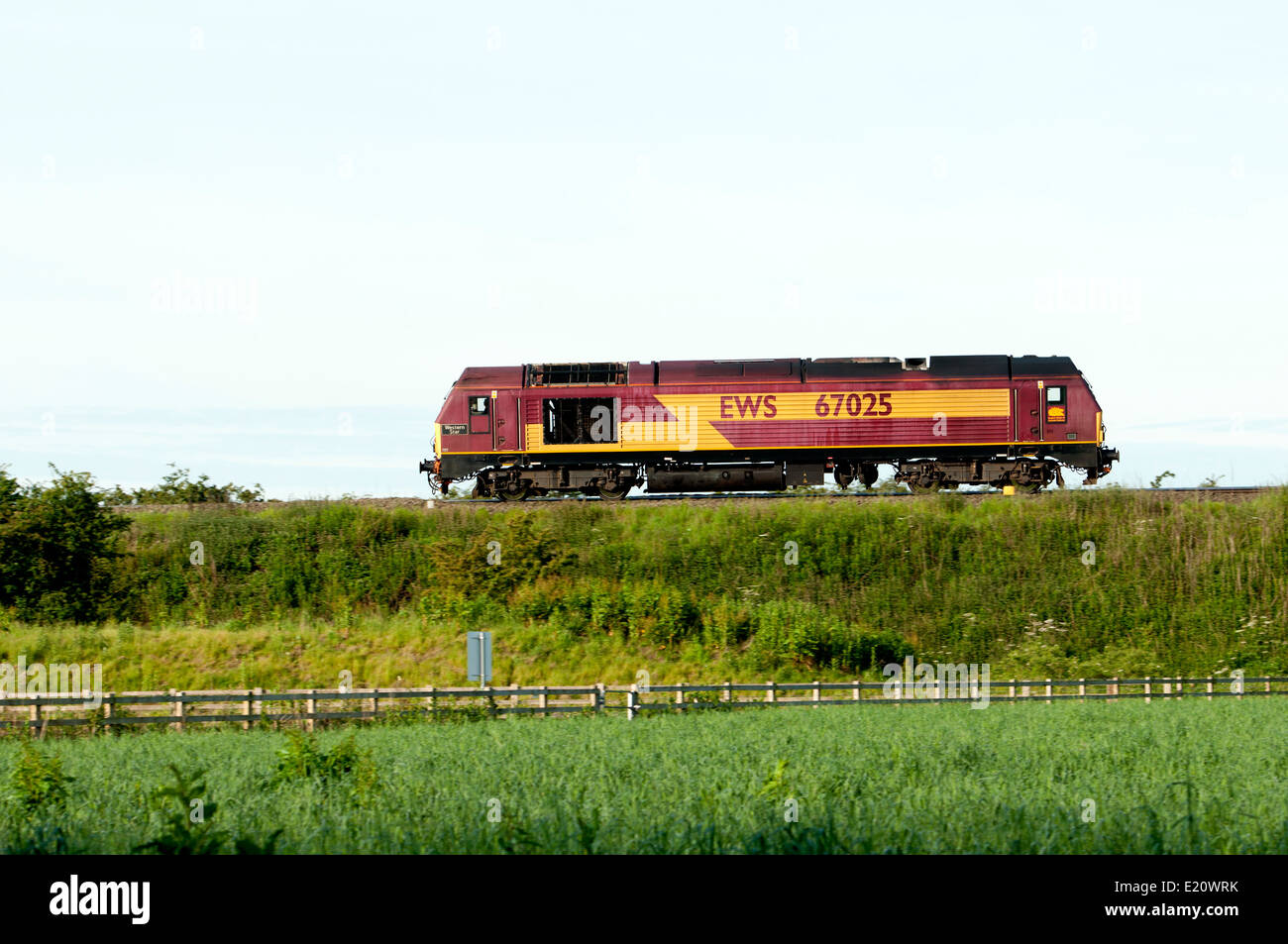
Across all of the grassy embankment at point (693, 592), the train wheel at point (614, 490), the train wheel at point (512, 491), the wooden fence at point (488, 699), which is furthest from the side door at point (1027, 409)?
the train wheel at point (512, 491)

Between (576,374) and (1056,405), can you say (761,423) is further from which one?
(1056,405)

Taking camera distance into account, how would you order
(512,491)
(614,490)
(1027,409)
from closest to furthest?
(1027,409)
(614,490)
(512,491)

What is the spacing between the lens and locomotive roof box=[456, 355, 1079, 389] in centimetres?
3550

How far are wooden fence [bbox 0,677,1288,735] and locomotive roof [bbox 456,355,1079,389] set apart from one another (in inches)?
430

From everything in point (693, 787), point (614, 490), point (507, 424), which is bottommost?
point (693, 787)

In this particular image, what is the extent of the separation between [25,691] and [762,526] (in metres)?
20.0

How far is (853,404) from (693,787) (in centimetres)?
2361

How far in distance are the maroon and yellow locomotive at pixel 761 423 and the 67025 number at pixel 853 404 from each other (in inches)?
1.7

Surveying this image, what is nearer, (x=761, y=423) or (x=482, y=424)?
(x=761, y=423)

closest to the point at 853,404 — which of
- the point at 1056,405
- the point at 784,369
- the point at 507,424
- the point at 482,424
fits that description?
the point at 784,369

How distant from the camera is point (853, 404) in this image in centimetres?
3522
